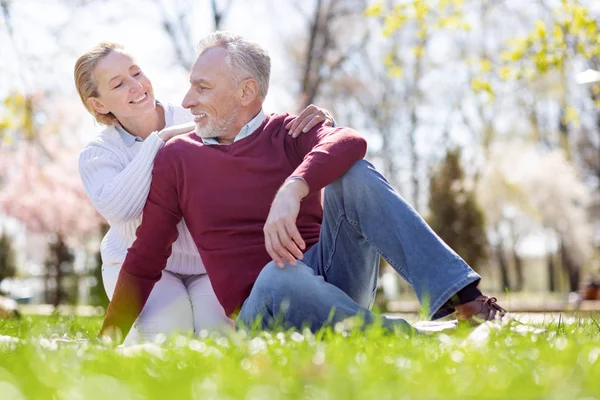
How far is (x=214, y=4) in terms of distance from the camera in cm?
1766

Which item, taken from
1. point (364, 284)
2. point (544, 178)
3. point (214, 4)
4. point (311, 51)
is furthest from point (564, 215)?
point (364, 284)

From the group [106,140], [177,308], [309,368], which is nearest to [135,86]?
[106,140]

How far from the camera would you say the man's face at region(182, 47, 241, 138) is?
3777 millimetres

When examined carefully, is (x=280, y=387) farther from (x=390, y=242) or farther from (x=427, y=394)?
(x=390, y=242)

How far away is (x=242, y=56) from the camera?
3.89m

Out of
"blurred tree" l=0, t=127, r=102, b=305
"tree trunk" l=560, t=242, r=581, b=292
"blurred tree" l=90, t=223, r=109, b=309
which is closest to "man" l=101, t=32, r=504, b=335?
"blurred tree" l=90, t=223, r=109, b=309

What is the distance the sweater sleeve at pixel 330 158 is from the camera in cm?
311

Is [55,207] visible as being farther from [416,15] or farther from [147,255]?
[147,255]

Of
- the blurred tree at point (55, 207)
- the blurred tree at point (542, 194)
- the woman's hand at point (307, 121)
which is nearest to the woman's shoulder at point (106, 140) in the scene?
the woman's hand at point (307, 121)

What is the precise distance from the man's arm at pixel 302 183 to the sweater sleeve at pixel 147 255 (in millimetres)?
745

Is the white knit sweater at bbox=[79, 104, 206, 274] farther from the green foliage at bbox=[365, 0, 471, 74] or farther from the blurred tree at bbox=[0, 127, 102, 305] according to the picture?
the blurred tree at bbox=[0, 127, 102, 305]

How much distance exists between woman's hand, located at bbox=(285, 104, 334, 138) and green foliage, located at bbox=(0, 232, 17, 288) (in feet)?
90.1

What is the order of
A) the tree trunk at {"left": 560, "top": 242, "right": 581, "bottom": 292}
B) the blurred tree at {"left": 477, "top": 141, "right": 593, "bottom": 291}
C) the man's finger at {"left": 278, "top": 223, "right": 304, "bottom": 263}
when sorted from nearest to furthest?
the man's finger at {"left": 278, "top": 223, "right": 304, "bottom": 263} → the blurred tree at {"left": 477, "top": 141, "right": 593, "bottom": 291} → the tree trunk at {"left": 560, "top": 242, "right": 581, "bottom": 292}

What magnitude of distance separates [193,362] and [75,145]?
22.6m
